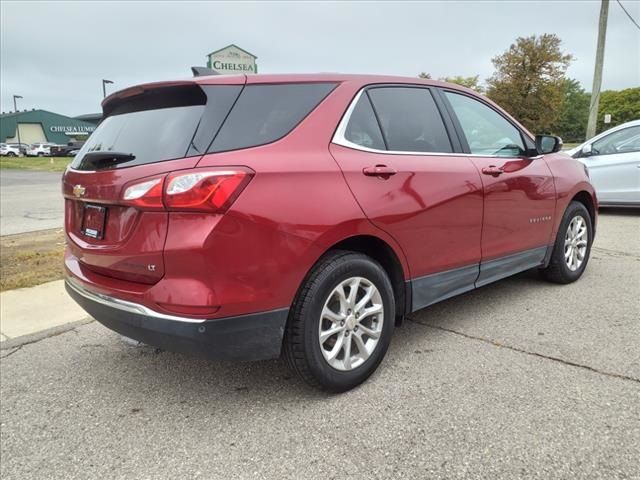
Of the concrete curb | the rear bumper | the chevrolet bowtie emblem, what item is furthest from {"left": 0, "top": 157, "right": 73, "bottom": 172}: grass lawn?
the rear bumper

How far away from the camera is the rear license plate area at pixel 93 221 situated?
8.71 feet

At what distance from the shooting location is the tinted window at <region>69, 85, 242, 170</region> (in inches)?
97.0

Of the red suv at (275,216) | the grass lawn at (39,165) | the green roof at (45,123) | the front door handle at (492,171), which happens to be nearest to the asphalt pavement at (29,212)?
the red suv at (275,216)

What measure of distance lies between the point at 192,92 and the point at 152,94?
346 millimetres

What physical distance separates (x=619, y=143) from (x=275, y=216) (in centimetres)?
857

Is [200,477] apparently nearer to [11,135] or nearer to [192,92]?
[192,92]

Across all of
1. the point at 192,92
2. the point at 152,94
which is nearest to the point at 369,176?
the point at 192,92

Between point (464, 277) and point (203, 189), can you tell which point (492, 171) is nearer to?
point (464, 277)

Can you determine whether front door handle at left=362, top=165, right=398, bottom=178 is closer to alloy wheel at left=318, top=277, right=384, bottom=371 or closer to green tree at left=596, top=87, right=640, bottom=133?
alloy wheel at left=318, top=277, right=384, bottom=371

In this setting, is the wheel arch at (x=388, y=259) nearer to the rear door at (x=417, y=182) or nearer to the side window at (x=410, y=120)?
the rear door at (x=417, y=182)

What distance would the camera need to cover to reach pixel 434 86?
11.8 feet

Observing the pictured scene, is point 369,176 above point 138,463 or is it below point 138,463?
above

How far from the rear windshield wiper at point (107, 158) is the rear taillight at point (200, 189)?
355mm

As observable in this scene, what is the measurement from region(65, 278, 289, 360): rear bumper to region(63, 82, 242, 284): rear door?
0.18m
